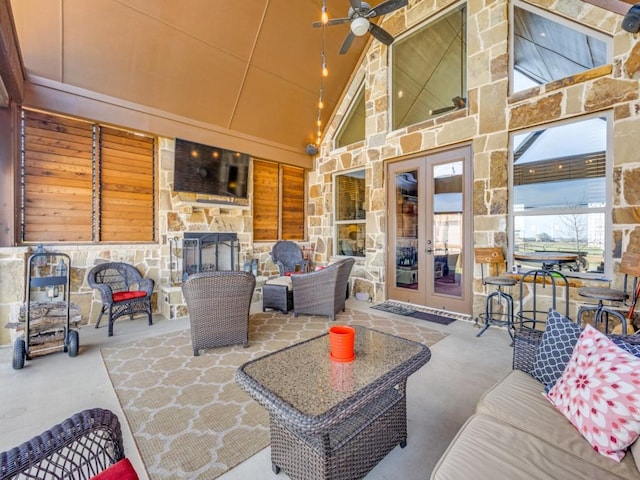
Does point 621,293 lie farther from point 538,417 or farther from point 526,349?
point 538,417

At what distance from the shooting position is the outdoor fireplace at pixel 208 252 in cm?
516

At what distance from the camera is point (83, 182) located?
424 centimetres

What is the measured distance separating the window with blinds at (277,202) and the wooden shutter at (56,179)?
281 centimetres

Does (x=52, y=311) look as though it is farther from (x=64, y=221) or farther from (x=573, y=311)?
(x=573, y=311)

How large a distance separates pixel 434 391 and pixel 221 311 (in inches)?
83.8

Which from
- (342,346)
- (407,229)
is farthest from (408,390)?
(407,229)

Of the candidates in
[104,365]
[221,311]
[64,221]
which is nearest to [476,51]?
[221,311]

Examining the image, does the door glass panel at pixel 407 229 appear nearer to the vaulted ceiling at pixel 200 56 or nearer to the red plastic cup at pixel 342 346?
the vaulted ceiling at pixel 200 56

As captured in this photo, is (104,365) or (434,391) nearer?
(434,391)

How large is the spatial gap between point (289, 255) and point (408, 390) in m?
4.22

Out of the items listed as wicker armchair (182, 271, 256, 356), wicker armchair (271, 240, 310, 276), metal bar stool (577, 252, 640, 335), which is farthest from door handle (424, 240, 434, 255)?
wicker armchair (182, 271, 256, 356)

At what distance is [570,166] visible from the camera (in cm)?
360

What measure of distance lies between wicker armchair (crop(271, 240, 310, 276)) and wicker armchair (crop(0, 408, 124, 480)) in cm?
496

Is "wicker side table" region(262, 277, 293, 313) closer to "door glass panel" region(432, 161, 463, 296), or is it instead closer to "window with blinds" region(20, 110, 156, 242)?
"window with blinds" region(20, 110, 156, 242)
